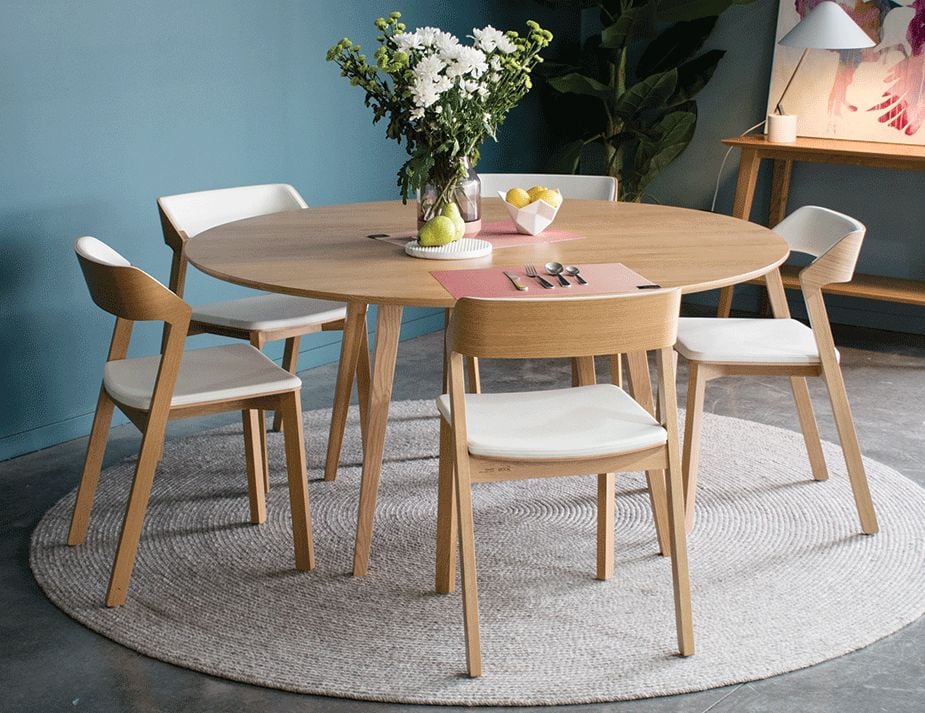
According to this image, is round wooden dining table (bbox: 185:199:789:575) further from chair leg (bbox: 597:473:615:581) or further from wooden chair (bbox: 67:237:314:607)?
chair leg (bbox: 597:473:615:581)

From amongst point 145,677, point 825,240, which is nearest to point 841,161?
point 825,240

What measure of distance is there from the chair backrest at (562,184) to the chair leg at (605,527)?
1339 millimetres

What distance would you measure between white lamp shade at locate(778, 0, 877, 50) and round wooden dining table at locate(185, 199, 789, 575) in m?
1.53

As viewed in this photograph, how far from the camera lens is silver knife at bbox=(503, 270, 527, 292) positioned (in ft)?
8.24

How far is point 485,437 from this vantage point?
90.3 inches

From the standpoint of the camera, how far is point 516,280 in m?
2.57

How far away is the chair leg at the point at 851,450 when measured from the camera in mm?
2883

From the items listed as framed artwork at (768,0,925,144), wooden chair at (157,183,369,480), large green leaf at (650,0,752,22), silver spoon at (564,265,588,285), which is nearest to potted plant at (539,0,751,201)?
large green leaf at (650,0,752,22)

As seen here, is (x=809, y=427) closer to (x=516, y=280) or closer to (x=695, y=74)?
(x=516, y=280)

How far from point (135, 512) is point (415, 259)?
895 millimetres

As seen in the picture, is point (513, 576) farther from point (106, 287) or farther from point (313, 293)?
point (106, 287)

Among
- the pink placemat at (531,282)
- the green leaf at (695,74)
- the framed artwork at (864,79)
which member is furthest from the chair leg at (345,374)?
the framed artwork at (864,79)

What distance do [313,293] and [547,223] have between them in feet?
2.74

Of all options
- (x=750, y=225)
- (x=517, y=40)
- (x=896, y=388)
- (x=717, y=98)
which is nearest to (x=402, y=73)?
(x=517, y=40)
